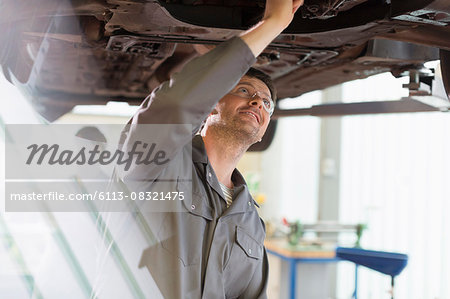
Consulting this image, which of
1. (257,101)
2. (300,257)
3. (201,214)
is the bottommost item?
(300,257)

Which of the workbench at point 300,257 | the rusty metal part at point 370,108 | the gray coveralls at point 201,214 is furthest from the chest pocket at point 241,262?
the workbench at point 300,257

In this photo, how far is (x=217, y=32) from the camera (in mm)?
1712

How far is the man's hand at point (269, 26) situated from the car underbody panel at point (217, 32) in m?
0.24

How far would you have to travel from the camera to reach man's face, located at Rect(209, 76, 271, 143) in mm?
1543

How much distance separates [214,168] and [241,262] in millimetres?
315

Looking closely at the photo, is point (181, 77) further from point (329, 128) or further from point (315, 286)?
point (329, 128)

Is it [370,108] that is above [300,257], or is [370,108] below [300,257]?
above

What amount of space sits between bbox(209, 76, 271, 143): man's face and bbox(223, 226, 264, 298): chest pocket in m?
0.32

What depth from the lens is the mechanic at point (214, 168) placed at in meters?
1.18

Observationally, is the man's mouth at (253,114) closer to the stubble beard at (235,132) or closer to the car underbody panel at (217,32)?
the stubble beard at (235,132)

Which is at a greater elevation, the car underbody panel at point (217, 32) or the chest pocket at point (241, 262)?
the car underbody panel at point (217, 32)

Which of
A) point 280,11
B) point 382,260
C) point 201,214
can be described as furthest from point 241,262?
point 382,260

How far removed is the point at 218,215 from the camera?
5.09ft

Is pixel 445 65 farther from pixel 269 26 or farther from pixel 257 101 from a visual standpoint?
pixel 269 26
